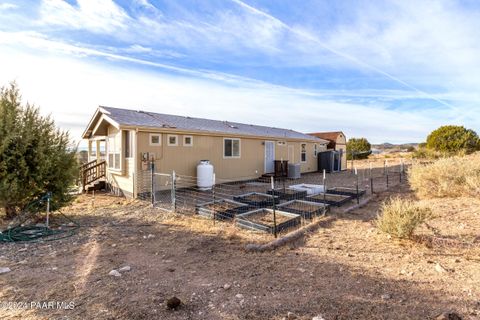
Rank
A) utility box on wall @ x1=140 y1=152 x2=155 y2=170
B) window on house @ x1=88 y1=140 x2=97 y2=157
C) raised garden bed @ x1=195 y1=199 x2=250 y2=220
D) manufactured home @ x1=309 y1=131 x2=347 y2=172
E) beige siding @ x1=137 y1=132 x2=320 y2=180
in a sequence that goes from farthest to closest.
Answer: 1. manufactured home @ x1=309 y1=131 x2=347 y2=172
2. window on house @ x1=88 y1=140 x2=97 y2=157
3. beige siding @ x1=137 y1=132 x2=320 y2=180
4. utility box on wall @ x1=140 y1=152 x2=155 y2=170
5. raised garden bed @ x1=195 y1=199 x2=250 y2=220

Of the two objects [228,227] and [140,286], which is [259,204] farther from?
[140,286]

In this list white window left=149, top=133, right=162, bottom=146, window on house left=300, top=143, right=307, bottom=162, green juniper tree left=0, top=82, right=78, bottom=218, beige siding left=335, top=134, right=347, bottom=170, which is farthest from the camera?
beige siding left=335, top=134, right=347, bottom=170

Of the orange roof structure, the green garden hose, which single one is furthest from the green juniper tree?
the orange roof structure

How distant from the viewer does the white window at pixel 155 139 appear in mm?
9898

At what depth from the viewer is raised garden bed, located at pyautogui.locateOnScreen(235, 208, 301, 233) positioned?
5.56 meters

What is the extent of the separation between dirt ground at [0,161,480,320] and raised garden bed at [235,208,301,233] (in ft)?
0.81

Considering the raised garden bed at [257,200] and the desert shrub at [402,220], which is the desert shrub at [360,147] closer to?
the raised garden bed at [257,200]

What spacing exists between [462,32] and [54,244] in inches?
510

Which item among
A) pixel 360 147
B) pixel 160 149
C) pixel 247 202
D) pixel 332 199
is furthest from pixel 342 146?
pixel 160 149

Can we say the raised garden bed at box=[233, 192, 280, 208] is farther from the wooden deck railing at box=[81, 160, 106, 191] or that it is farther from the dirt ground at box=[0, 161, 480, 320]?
the wooden deck railing at box=[81, 160, 106, 191]

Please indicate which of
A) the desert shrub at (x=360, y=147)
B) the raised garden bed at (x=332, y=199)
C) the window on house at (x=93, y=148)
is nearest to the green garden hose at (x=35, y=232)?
the raised garden bed at (x=332, y=199)

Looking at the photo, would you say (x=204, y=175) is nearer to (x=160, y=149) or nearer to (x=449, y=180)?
(x=160, y=149)

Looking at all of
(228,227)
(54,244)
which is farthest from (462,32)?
(54,244)

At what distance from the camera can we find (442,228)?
537 centimetres
